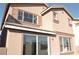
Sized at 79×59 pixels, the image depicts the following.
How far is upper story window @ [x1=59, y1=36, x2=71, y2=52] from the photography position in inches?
87.7

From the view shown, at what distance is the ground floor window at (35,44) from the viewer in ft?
7.13

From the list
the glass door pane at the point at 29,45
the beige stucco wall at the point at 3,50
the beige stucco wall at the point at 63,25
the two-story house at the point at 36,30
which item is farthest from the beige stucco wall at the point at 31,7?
the beige stucco wall at the point at 3,50

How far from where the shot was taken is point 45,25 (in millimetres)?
2256

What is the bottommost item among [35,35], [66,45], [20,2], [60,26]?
[66,45]

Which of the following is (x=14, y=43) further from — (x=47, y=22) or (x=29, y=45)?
(x=47, y=22)

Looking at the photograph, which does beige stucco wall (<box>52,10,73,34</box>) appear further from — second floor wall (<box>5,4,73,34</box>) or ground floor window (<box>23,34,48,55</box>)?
ground floor window (<box>23,34,48,55</box>)

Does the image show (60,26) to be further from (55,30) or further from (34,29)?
(34,29)

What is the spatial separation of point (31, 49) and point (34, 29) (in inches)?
11.9

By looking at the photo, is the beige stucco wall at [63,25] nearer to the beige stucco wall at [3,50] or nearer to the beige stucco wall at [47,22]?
the beige stucco wall at [47,22]

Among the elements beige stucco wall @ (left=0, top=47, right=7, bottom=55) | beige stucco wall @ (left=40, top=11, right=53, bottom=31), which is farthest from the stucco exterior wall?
beige stucco wall @ (left=0, top=47, right=7, bottom=55)

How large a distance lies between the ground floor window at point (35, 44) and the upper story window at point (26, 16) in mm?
240

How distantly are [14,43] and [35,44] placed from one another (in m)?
0.32

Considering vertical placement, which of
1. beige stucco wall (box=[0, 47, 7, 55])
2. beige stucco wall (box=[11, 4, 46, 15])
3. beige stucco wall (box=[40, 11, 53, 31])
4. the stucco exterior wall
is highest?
beige stucco wall (box=[11, 4, 46, 15])
